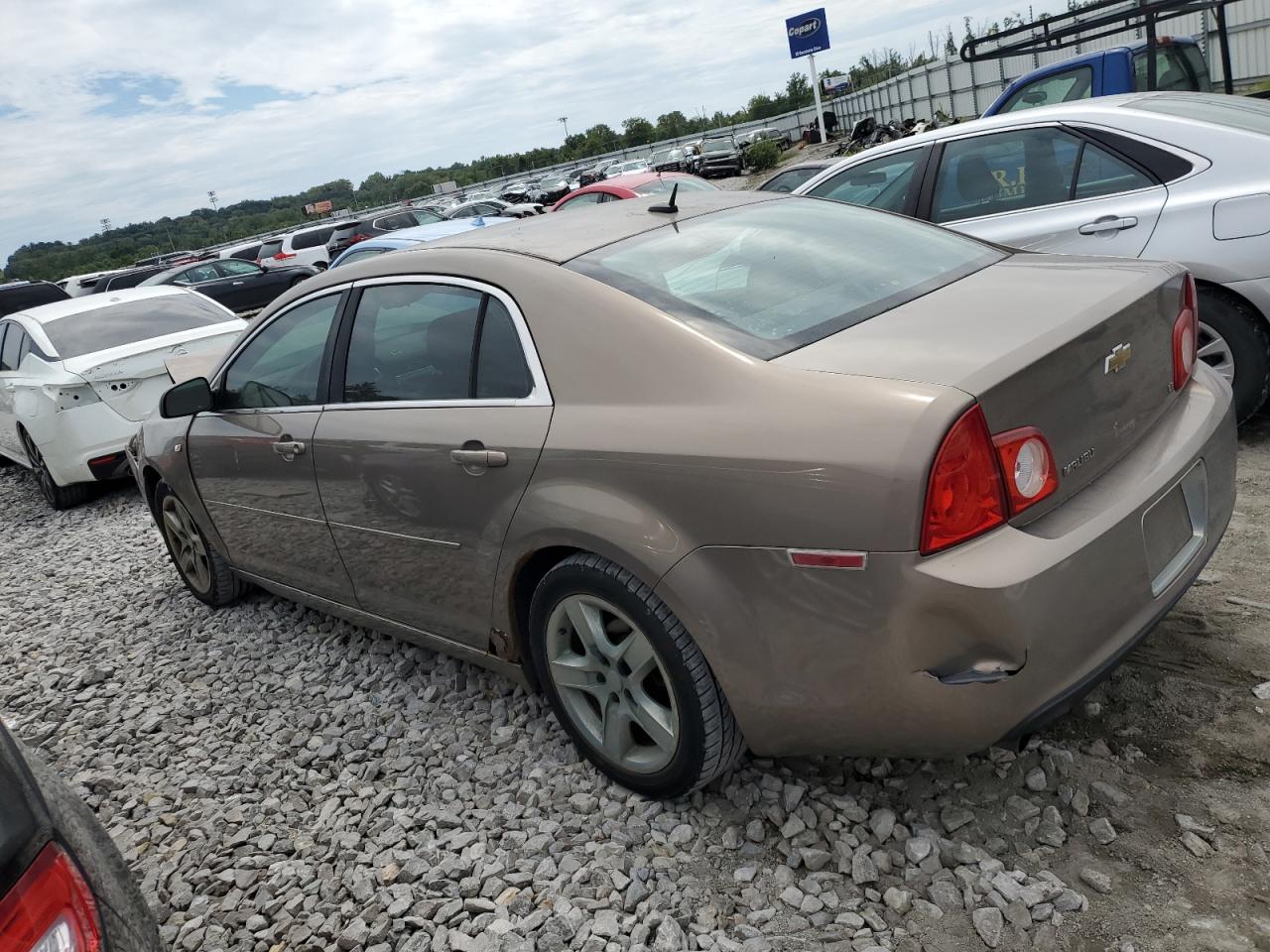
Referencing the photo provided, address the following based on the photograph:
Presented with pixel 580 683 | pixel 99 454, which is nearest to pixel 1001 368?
pixel 580 683

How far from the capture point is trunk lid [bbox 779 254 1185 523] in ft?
6.98

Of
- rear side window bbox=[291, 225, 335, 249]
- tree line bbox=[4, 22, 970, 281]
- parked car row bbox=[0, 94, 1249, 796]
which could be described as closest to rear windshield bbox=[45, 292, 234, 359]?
parked car row bbox=[0, 94, 1249, 796]

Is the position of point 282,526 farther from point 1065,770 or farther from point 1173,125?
point 1173,125

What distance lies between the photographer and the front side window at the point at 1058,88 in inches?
353

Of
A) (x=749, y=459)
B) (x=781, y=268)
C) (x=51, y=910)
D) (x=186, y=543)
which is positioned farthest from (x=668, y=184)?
(x=51, y=910)

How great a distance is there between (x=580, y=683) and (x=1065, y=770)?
133cm

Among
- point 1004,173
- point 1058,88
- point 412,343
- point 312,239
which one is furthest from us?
point 312,239

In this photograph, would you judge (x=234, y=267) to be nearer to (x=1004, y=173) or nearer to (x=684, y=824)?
(x=1004, y=173)

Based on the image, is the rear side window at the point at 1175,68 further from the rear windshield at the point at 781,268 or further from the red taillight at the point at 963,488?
the red taillight at the point at 963,488

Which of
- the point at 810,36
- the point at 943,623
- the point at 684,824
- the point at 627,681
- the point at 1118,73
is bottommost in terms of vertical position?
the point at 684,824

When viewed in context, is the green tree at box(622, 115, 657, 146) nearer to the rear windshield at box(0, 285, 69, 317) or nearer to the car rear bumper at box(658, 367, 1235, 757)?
the rear windshield at box(0, 285, 69, 317)

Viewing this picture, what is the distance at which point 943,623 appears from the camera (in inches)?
79.7

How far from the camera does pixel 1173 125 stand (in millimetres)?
4398

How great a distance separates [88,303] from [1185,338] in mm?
8422
